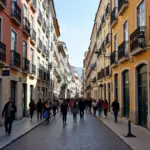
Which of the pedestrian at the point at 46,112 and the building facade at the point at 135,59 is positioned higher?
the building facade at the point at 135,59

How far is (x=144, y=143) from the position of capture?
11.4 metres

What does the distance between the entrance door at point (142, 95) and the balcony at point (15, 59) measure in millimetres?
7771

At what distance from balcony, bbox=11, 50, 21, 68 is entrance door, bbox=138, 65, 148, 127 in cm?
777

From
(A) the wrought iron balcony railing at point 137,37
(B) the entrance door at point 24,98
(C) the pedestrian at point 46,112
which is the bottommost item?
(C) the pedestrian at point 46,112

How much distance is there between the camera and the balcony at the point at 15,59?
65.9ft

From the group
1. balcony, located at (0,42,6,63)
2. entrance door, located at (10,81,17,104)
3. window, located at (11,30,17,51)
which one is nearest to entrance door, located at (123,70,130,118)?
entrance door, located at (10,81,17,104)

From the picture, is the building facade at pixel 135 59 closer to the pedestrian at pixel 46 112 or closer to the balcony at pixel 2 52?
the pedestrian at pixel 46 112

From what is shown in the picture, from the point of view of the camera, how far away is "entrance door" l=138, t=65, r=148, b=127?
54.4ft

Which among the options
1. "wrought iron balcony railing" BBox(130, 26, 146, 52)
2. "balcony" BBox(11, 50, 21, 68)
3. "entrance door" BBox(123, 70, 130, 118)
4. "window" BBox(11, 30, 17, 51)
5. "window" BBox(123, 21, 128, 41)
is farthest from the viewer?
"entrance door" BBox(123, 70, 130, 118)

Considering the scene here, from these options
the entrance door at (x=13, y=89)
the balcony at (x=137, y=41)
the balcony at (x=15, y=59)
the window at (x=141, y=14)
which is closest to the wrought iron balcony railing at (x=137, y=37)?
the balcony at (x=137, y=41)

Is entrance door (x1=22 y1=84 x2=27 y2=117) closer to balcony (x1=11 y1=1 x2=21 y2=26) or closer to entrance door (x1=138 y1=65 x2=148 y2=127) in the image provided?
balcony (x1=11 y1=1 x2=21 y2=26)

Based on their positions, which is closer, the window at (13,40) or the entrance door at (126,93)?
the window at (13,40)

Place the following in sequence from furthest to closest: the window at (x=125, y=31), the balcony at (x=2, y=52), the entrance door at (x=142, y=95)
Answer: the window at (x=125, y=31), the balcony at (x=2, y=52), the entrance door at (x=142, y=95)

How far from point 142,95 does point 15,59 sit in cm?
848
